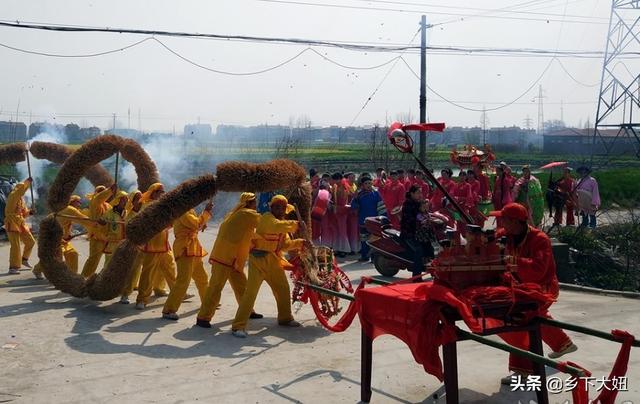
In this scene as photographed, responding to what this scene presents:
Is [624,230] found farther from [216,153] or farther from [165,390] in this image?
[216,153]

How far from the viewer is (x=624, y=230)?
1306cm

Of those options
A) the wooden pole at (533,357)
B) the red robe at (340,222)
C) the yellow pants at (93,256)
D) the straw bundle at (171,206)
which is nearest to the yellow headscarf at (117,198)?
the yellow pants at (93,256)

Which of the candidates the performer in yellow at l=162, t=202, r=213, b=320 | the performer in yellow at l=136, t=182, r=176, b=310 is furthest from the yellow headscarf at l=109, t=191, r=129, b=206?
the performer in yellow at l=162, t=202, r=213, b=320

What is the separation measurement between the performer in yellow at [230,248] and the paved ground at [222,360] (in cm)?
35

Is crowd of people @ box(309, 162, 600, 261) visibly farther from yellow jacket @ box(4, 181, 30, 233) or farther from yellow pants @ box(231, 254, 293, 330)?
yellow jacket @ box(4, 181, 30, 233)

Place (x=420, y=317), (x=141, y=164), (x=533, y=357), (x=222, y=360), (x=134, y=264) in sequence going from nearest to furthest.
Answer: (x=533, y=357) → (x=420, y=317) → (x=222, y=360) → (x=134, y=264) → (x=141, y=164)

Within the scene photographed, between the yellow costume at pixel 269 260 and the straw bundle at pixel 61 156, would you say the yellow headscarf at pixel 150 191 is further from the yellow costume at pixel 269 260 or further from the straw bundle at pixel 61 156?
the straw bundle at pixel 61 156

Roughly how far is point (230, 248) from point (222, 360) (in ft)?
5.54

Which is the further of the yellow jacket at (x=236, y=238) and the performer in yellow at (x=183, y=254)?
the performer in yellow at (x=183, y=254)

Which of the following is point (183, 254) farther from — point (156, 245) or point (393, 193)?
point (393, 193)

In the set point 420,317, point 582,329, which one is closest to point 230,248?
point 420,317

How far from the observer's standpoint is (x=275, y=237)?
8516 millimetres

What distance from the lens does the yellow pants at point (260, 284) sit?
845 cm

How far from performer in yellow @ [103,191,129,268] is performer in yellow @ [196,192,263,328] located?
2618 millimetres
